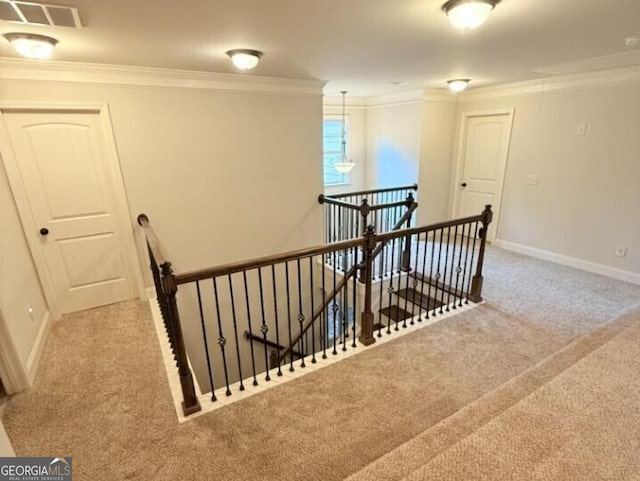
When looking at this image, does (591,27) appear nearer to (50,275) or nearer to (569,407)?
(569,407)

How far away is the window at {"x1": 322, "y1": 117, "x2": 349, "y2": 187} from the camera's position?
20.5ft

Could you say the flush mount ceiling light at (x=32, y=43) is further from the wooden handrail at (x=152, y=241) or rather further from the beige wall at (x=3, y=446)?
the beige wall at (x=3, y=446)

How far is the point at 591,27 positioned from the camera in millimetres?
2234

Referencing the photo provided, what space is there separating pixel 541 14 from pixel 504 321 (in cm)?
239

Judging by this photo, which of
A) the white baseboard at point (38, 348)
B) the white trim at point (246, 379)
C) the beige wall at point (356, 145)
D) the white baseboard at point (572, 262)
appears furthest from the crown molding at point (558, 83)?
the white baseboard at point (38, 348)

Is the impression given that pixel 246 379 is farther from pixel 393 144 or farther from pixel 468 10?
pixel 393 144

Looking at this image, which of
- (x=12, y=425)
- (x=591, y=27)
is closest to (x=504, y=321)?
(x=591, y=27)

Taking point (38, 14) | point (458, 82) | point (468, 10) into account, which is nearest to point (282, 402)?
point (468, 10)

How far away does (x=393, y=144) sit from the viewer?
5.88 meters

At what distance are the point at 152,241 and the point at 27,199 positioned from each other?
1.39 m

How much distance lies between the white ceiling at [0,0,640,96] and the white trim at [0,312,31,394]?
6.12 feet

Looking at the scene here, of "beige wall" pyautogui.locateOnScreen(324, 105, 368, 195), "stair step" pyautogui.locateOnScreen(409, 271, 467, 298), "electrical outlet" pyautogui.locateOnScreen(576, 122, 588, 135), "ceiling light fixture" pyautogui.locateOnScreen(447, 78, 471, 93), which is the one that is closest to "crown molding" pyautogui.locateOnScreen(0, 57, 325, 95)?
"ceiling light fixture" pyautogui.locateOnScreen(447, 78, 471, 93)

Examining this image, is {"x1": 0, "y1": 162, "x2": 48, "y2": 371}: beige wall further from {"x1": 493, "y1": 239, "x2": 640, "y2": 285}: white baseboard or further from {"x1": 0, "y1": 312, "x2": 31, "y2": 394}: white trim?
{"x1": 493, "y1": 239, "x2": 640, "y2": 285}: white baseboard

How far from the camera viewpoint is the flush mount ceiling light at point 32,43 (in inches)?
82.8
